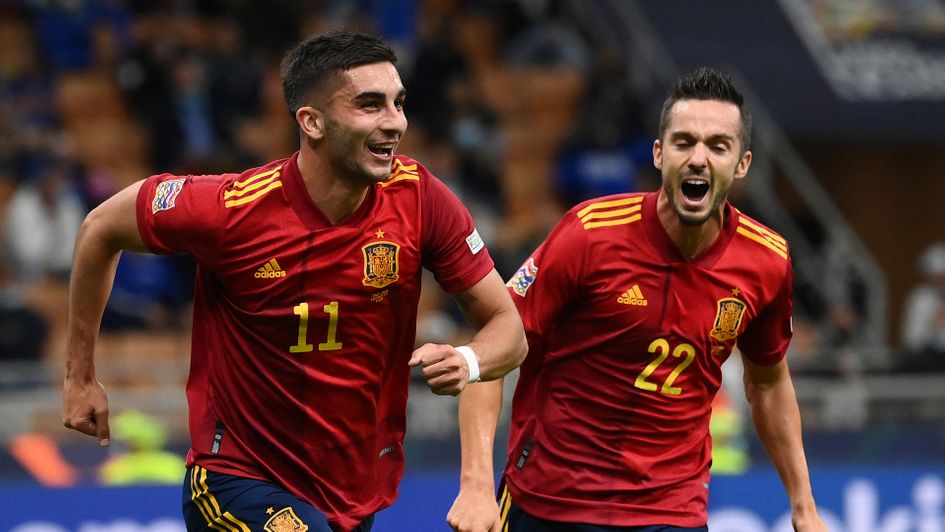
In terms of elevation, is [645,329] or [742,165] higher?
[742,165]

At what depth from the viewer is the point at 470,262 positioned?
5.19 m

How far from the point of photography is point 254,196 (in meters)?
5.15

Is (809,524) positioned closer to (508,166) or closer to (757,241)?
(757,241)

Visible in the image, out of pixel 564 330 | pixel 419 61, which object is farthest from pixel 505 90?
pixel 564 330

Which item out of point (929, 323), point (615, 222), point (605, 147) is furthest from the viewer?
point (605, 147)

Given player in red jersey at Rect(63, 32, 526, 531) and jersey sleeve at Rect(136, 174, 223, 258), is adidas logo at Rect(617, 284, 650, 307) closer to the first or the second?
player in red jersey at Rect(63, 32, 526, 531)

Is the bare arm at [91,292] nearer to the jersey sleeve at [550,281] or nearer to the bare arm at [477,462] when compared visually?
the bare arm at [477,462]

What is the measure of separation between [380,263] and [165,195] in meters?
0.70

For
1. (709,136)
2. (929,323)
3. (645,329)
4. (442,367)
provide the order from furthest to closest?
1. (929,323)
2. (645,329)
3. (709,136)
4. (442,367)

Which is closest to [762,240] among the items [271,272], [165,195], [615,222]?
[615,222]

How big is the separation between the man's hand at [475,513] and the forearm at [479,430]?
0.11ft

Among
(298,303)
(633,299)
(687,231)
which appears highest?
(687,231)

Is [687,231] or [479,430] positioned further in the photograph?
[687,231]

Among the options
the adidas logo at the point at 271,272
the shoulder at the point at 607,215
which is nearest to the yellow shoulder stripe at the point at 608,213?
the shoulder at the point at 607,215
